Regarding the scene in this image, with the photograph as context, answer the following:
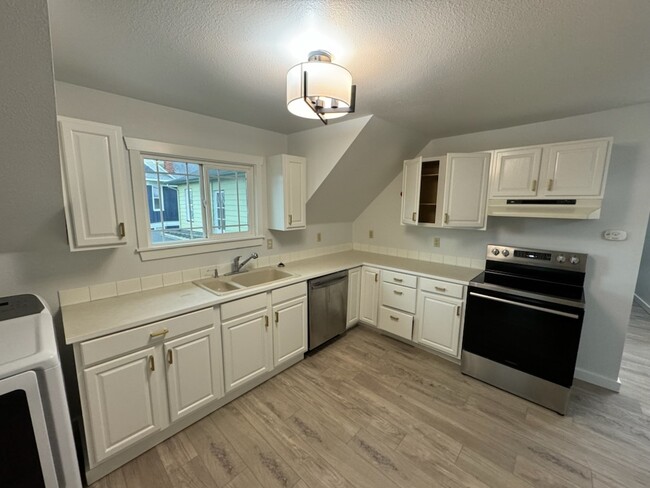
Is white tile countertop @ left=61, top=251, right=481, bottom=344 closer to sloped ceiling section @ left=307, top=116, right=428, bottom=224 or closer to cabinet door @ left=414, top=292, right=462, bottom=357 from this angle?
cabinet door @ left=414, top=292, right=462, bottom=357

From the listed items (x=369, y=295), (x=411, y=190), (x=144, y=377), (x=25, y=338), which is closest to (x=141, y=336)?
(x=144, y=377)

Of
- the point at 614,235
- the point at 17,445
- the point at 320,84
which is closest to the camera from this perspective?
the point at 17,445

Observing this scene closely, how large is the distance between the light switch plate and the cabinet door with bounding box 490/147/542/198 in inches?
26.8

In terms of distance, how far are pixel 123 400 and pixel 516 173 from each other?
3.29 m

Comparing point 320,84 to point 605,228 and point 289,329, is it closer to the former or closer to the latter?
point 289,329

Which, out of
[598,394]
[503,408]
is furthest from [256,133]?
[598,394]

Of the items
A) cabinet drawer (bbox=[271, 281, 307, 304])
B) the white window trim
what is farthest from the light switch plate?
the white window trim

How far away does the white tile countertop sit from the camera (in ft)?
4.82

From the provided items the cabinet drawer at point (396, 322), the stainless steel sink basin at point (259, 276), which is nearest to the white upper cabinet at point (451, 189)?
the cabinet drawer at point (396, 322)

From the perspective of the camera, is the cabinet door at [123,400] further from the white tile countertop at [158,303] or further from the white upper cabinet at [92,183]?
the white upper cabinet at [92,183]

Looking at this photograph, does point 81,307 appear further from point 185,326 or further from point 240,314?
point 240,314

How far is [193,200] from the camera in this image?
7.90ft

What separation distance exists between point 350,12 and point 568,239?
2605 mm

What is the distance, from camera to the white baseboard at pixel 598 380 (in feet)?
7.48
